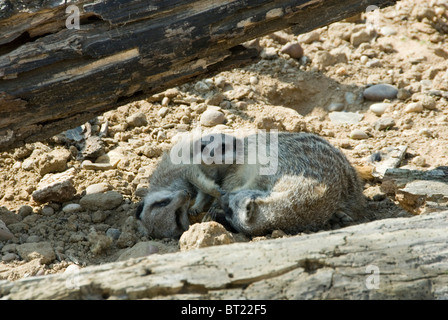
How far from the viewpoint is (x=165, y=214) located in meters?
4.47

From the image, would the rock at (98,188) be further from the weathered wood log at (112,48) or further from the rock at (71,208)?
the weathered wood log at (112,48)

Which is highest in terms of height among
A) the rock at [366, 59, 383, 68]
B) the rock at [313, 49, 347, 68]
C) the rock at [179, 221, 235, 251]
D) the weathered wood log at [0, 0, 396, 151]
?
the weathered wood log at [0, 0, 396, 151]

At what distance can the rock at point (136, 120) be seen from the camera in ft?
18.9

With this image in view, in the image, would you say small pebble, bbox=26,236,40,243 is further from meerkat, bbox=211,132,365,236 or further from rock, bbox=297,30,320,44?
rock, bbox=297,30,320,44

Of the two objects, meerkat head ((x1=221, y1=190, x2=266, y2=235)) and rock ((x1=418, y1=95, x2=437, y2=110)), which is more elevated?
meerkat head ((x1=221, y1=190, x2=266, y2=235))

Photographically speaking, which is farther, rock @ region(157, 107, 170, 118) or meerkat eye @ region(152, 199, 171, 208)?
rock @ region(157, 107, 170, 118)

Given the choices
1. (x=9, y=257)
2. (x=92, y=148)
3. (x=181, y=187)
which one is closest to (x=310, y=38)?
(x=181, y=187)

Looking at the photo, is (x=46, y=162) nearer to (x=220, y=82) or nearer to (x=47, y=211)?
(x=47, y=211)

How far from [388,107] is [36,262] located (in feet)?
13.1

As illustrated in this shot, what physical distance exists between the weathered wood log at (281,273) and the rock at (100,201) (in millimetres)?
2152

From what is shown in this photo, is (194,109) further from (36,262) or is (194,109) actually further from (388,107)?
(36,262)

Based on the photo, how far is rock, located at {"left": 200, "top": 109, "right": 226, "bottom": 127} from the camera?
5750 millimetres

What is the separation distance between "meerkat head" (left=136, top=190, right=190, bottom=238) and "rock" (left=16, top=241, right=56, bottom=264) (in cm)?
79

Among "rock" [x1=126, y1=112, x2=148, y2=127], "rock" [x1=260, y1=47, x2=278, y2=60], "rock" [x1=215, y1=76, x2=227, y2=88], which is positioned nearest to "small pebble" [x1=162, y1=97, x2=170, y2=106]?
"rock" [x1=126, y1=112, x2=148, y2=127]
